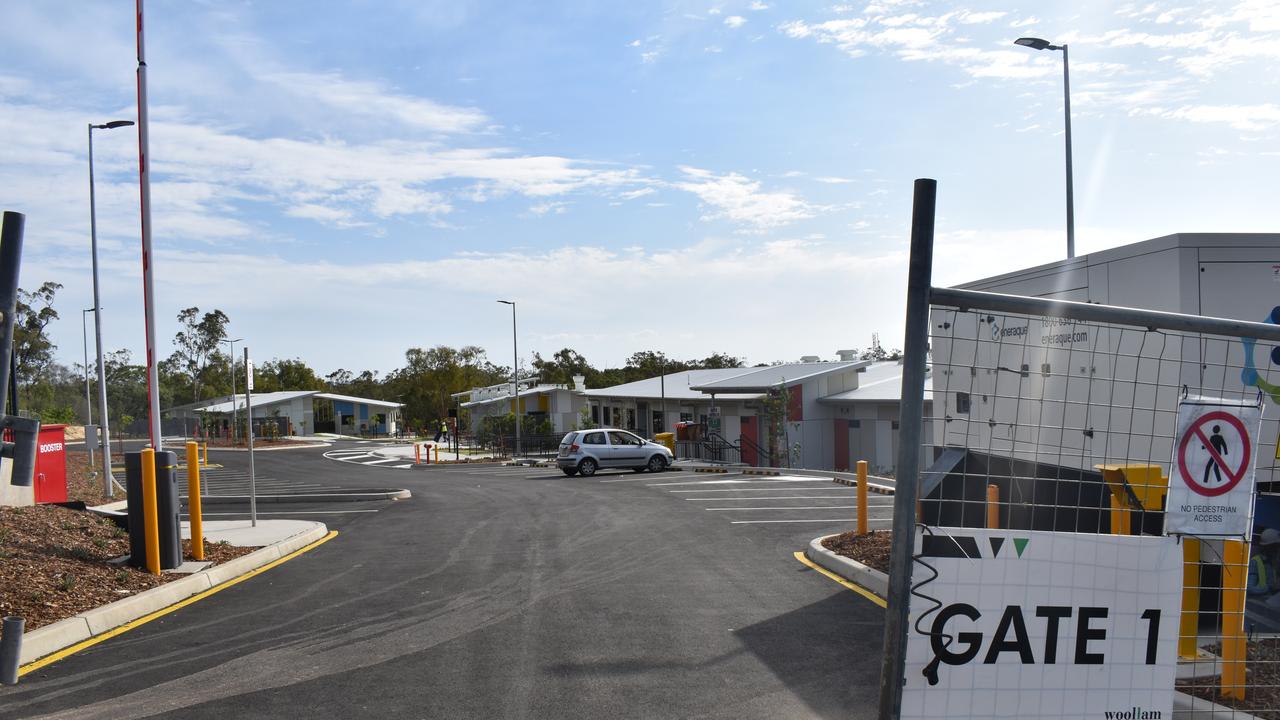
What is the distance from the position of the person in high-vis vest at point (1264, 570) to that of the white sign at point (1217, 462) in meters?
5.33

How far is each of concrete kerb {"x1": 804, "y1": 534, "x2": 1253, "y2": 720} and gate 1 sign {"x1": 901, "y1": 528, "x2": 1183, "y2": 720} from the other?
2.09m

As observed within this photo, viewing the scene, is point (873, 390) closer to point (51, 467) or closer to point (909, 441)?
point (51, 467)

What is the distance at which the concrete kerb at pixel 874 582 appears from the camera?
5594mm

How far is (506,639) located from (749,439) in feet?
102

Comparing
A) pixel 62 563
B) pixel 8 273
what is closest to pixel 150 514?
pixel 62 563

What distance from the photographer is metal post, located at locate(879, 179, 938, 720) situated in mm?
3316

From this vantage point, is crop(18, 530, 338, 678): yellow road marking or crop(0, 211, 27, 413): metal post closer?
crop(0, 211, 27, 413): metal post

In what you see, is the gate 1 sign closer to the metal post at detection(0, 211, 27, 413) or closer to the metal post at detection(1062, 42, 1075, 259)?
the metal post at detection(0, 211, 27, 413)

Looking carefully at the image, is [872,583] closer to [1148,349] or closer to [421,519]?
[1148,349]

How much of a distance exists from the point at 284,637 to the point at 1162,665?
22.9 ft

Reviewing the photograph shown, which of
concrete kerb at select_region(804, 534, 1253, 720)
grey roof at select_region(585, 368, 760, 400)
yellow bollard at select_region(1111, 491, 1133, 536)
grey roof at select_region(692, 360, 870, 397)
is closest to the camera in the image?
concrete kerb at select_region(804, 534, 1253, 720)

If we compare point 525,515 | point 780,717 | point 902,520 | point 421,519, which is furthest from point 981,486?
point 421,519

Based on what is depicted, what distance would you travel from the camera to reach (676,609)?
29.9 ft

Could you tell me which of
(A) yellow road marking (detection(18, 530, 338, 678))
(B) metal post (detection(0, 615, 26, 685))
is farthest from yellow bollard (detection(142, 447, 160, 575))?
(B) metal post (detection(0, 615, 26, 685))
